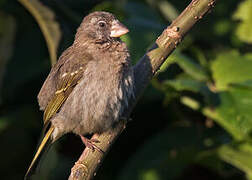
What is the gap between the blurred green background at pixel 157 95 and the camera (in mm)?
5297

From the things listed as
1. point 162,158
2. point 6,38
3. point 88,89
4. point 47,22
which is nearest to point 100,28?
point 47,22

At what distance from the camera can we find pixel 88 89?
15.4 feet

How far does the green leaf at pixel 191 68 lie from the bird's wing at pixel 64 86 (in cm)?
97

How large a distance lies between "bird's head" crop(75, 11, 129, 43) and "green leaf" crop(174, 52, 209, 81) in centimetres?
66

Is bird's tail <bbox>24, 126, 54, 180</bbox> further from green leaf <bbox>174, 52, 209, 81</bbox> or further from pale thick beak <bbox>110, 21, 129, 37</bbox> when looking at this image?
green leaf <bbox>174, 52, 209, 81</bbox>

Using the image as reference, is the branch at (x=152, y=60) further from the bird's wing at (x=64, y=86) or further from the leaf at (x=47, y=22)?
the leaf at (x=47, y=22)

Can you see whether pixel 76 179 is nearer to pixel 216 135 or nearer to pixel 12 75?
pixel 216 135

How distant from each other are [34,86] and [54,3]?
1.27 metres

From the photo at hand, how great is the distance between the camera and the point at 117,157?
650cm

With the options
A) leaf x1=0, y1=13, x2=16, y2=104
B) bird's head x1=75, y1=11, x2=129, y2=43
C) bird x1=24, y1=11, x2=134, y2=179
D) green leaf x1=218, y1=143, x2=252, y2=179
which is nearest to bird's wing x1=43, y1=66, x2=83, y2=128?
bird x1=24, y1=11, x2=134, y2=179

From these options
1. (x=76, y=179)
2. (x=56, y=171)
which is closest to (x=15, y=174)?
(x=56, y=171)

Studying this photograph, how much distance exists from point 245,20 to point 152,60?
7.76 ft

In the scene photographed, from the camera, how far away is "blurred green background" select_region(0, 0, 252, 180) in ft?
17.4

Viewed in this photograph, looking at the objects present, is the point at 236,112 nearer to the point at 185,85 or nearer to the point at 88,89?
the point at 185,85
